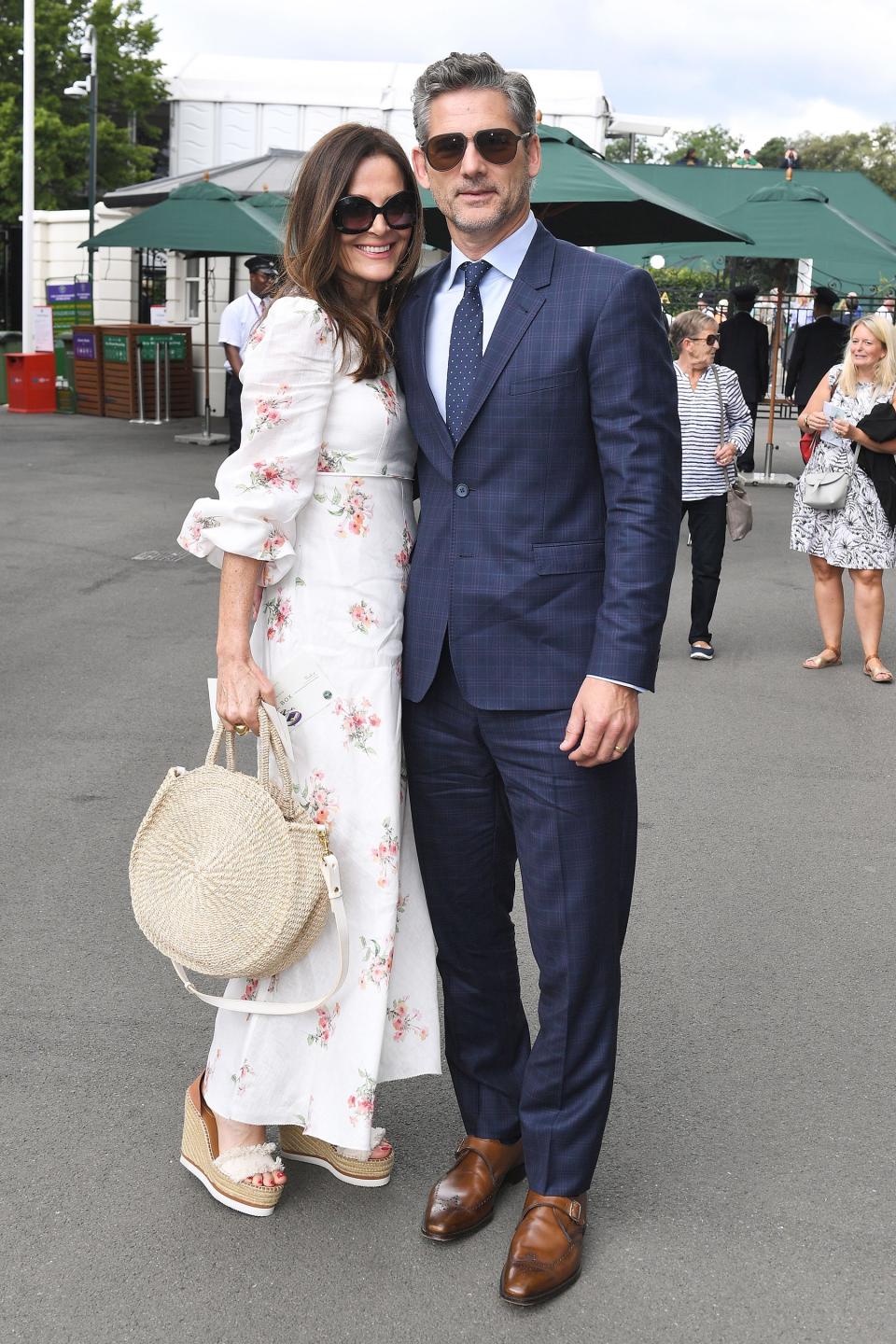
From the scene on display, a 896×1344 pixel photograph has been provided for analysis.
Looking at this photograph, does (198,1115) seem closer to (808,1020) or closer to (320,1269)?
(320,1269)

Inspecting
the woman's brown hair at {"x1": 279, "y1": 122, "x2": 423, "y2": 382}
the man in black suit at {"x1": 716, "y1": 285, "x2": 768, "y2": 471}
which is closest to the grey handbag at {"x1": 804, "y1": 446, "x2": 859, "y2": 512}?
the woman's brown hair at {"x1": 279, "y1": 122, "x2": 423, "y2": 382}

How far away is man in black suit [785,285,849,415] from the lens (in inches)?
567

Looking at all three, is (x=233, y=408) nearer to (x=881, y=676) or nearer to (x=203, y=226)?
(x=203, y=226)

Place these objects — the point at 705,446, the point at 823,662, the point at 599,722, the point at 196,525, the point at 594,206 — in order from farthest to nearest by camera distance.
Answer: the point at 594,206
the point at 705,446
the point at 823,662
the point at 196,525
the point at 599,722

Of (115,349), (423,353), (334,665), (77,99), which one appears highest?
(77,99)

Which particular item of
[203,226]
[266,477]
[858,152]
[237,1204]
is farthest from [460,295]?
[858,152]

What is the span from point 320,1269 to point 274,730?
1.04 meters

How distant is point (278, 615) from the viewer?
2947 millimetres

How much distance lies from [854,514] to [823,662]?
837 mm

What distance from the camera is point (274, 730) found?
2893 millimetres

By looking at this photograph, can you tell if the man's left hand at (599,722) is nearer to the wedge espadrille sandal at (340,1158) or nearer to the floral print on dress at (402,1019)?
the floral print on dress at (402,1019)

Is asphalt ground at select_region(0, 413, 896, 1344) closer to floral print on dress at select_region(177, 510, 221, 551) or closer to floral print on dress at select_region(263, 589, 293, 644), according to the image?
floral print on dress at select_region(263, 589, 293, 644)

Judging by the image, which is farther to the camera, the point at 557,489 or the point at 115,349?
the point at 115,349

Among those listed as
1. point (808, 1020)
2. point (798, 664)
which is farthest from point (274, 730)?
point (798, 664)
